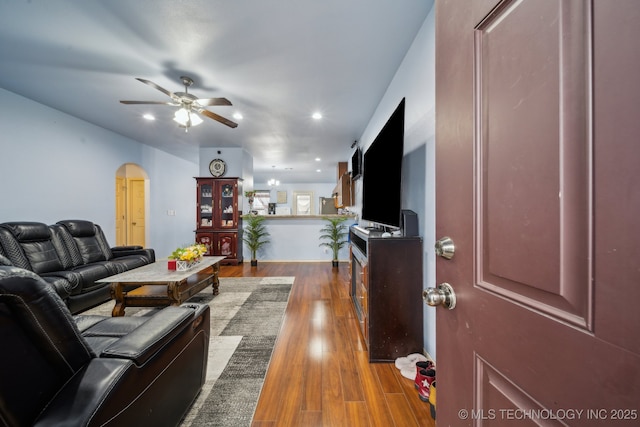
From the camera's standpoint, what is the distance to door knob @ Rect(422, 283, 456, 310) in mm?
664

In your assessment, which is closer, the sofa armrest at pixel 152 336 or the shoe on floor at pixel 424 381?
the sofa armrest at pixel 152 336

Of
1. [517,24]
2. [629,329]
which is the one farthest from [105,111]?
[629,329]

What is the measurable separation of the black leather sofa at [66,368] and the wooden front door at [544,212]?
1.05 meters

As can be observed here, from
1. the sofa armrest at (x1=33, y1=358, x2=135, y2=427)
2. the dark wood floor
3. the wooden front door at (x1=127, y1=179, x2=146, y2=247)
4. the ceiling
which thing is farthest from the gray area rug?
the wooden front door at (x1=127, y1=179, x2=146, y2=247)

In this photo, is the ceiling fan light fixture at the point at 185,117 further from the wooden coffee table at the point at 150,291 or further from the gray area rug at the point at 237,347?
the gray area rug at the point at 237,347

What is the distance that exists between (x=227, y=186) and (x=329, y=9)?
417cm

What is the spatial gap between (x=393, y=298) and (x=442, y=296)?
1.19 metres

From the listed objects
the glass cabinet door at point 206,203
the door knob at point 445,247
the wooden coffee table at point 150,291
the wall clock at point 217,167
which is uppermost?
the wall clock at point 217,167

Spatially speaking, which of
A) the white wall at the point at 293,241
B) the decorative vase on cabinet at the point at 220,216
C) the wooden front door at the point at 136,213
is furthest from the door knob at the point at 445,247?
the wooden front door at the point at 136,213

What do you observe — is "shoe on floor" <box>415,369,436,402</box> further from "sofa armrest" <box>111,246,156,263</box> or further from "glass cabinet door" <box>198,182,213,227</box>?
"glass cabinet door" <box>198,182,213,227</box>

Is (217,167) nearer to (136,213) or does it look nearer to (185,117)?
(136,213)

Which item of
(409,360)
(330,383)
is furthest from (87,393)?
(409,360)

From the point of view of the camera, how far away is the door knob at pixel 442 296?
0.66m

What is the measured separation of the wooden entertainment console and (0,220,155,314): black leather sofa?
9.80 ft
